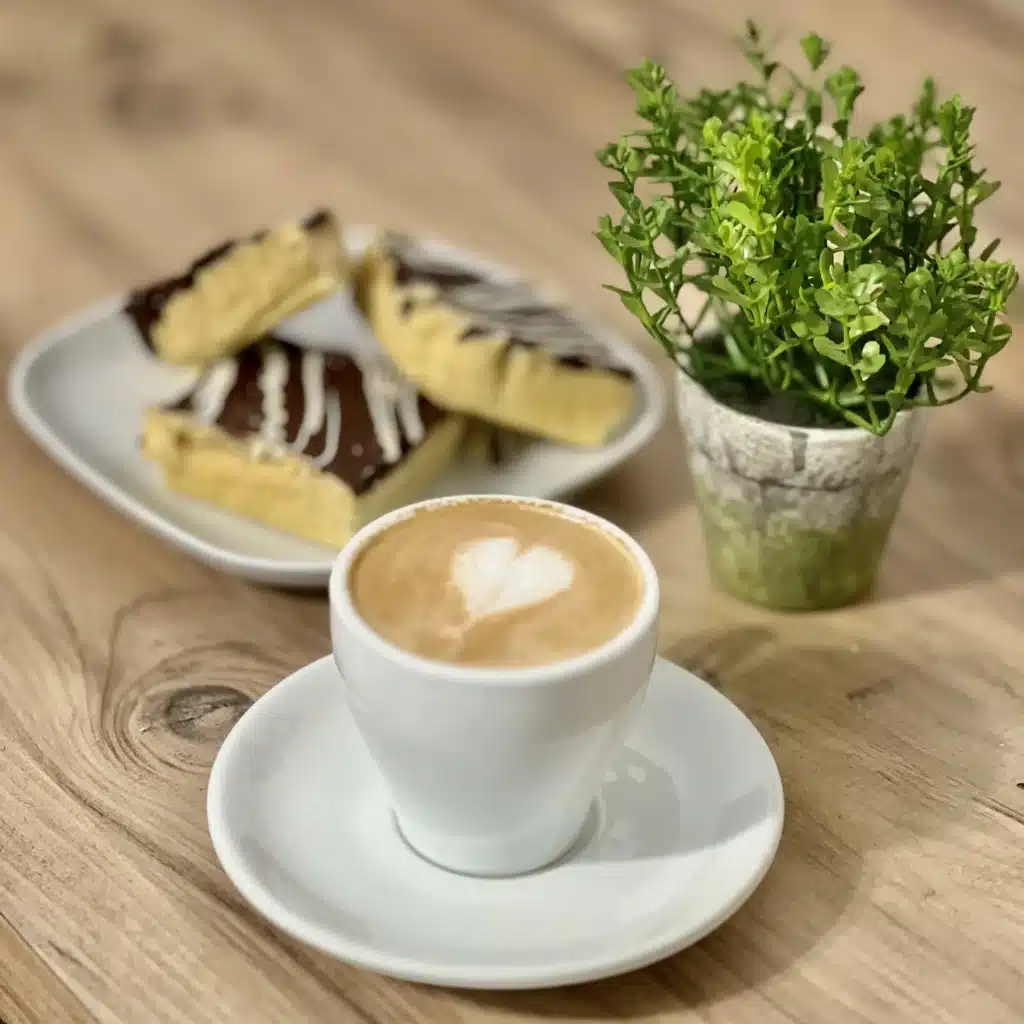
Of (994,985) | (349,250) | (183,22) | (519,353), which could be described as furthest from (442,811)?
(183,22)

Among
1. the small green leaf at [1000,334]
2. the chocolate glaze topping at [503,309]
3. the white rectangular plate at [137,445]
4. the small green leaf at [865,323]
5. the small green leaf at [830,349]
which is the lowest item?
the white rectangular plate at [137,445]

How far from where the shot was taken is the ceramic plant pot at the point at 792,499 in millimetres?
730

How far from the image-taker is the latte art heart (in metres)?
0.60

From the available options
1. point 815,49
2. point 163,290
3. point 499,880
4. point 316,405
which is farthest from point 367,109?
point 499,880

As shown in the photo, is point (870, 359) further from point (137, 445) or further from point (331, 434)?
point (137, 445)

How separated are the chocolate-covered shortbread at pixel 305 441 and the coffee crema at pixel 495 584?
184mm

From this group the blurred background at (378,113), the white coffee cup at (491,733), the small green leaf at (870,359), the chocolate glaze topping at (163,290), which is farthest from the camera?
the blurred background at (378,113)

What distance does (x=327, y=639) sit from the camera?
2.57 ft

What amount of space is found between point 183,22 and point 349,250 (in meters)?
0.57

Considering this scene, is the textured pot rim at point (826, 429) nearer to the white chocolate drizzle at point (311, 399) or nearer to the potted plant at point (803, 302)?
the potted plant at point (803, 302)

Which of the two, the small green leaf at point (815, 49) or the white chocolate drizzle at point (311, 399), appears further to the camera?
the white chocolate drizzle at point (311, 399)

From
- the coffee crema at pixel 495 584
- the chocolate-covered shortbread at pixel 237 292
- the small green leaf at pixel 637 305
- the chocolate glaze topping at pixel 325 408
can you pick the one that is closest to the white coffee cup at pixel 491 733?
the coffee crema at pixel 495 584

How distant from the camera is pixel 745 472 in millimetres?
756

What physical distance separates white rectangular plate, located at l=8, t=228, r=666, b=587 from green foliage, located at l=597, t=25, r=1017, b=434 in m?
0.16
